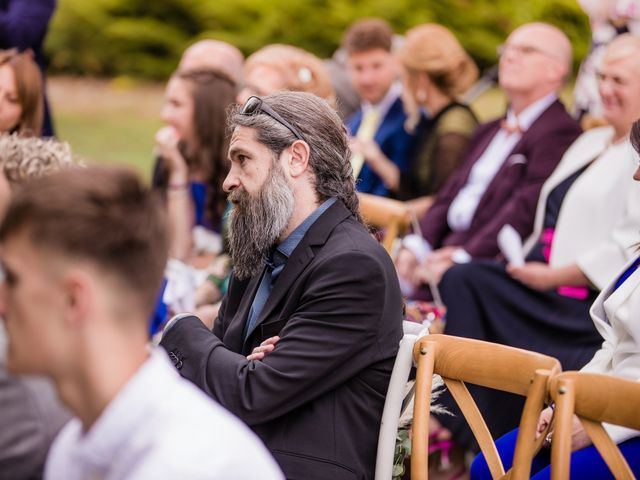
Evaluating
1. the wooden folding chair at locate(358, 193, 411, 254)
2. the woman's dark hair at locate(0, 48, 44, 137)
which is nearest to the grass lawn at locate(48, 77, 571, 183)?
the woman's dark hair at locate(0, 48, 44, 137)

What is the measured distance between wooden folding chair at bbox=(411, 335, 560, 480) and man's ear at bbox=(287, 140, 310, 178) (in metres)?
0.63

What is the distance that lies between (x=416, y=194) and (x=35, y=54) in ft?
8.11

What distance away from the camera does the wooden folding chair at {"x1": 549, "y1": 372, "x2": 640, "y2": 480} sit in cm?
222

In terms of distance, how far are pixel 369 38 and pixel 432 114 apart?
84 cm

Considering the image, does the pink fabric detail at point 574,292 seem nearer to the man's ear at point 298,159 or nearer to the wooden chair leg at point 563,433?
the man's ear at point 298,159

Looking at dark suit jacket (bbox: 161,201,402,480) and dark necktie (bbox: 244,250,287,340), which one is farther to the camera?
dark necktie (bbox: 244,250,287,340)

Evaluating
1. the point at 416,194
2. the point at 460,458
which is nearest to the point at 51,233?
the point at 460,458

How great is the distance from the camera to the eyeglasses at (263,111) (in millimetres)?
2850

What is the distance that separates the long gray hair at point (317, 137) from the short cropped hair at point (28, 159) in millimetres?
691

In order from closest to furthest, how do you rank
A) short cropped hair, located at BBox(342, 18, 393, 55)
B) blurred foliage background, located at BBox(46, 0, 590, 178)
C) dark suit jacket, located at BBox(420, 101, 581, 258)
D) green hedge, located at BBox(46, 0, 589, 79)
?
dark suit jacket, located at BBox(420, 101, 581, 258) < short cropped hair, located at BBox(342, 18, 393, 55) < blurred foliage background, located at BBox(46, 0, 590, 178) < green hedge, located at BBox(46, 0, 589, 79)

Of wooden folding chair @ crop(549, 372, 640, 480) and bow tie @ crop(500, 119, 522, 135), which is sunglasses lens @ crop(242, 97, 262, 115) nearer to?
wooden folding chair @ crop(549, 372, 640, 480)

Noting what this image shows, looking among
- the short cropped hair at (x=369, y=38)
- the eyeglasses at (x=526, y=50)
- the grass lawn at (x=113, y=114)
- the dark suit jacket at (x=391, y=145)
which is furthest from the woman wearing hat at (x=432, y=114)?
the grass lawn at (x=113, y=114)

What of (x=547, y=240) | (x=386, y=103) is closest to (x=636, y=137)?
(x=547, y=240)

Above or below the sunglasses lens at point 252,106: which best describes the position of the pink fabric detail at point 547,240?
below
